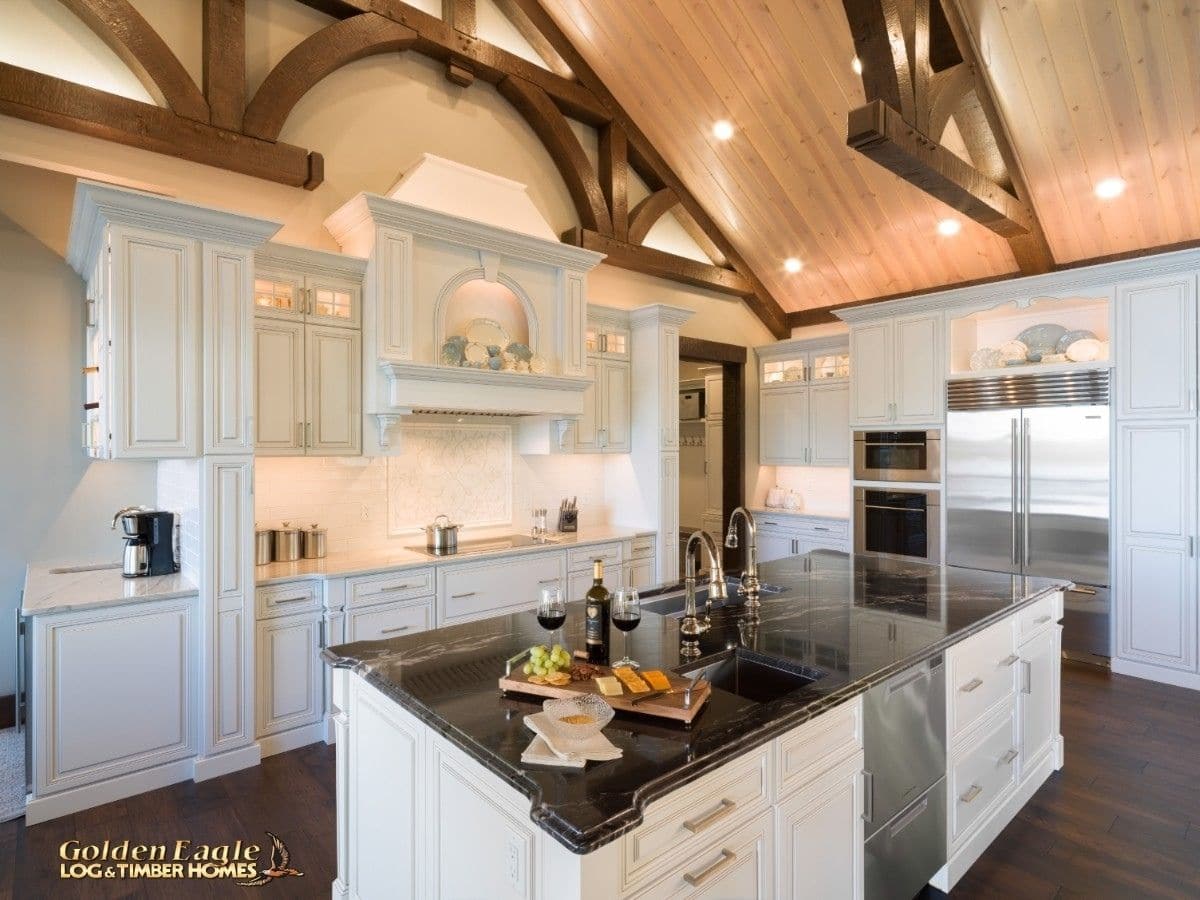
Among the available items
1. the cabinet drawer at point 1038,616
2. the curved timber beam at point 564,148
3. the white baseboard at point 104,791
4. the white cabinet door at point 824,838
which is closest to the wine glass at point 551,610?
the white cabinet door at point 824,838

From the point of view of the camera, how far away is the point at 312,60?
4070 millimetres

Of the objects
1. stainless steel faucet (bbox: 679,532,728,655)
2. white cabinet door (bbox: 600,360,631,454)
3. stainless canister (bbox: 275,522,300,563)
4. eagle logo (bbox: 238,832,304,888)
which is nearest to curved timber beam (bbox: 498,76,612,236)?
white cabinet door (bbox: 600,360,631,454)

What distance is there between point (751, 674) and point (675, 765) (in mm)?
871

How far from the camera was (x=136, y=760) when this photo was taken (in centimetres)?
310

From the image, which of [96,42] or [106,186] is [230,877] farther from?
[96,42]

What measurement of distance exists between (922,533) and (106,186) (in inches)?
232

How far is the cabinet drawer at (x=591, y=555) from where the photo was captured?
486 centimetres

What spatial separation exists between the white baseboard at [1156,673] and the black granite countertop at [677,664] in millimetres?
2246


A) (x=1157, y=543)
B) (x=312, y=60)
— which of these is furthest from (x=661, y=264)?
(x=1157, y=543)

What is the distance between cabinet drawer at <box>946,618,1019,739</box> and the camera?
7.81ft

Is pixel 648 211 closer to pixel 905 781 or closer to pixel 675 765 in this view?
pixel 905 781

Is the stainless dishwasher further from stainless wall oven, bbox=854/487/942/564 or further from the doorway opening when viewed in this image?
the doorway opening

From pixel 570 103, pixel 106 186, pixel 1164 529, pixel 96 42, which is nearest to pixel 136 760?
pixel 106 186

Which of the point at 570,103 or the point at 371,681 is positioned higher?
the point at 570,103
